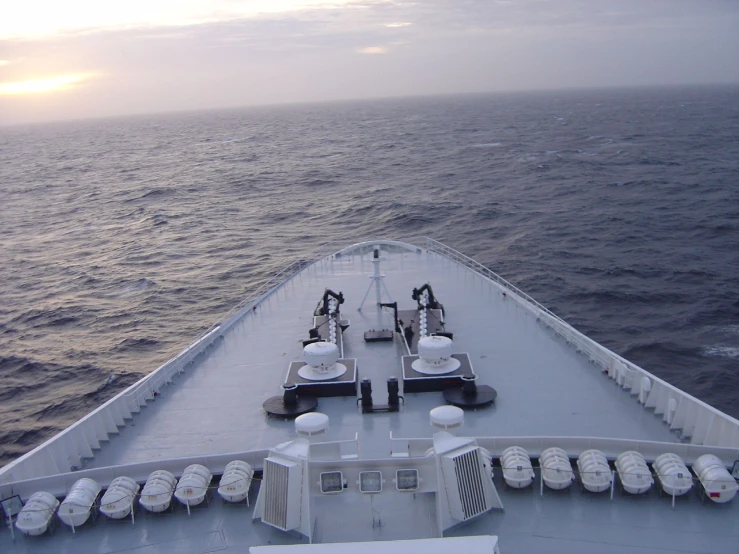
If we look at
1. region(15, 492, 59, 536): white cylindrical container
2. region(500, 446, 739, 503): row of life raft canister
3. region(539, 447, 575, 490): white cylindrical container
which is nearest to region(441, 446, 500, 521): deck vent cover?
region(500, 446, 739, 503): row of life raft canister

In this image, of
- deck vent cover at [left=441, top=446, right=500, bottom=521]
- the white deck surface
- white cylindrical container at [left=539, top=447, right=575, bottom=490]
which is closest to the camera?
deck vent cover at [left=441, top=446, right=500, bottom=521]

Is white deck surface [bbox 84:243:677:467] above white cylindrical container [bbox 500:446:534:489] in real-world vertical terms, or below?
below

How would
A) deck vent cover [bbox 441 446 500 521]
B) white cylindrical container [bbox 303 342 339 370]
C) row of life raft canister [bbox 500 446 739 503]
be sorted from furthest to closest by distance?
white cylindrical container [bbox 303 342 339 370]
row of life raft canister [bbox 500 446 739 503]
deck vent cover [bbox 441 446 500 521]

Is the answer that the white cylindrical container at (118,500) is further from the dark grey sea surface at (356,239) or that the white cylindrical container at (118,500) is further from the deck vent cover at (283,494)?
the dark grey sea surface at (356,239)

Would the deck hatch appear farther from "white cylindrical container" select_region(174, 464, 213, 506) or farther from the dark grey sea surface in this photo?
the dark grey sea surface

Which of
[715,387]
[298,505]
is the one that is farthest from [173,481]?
[715,387]

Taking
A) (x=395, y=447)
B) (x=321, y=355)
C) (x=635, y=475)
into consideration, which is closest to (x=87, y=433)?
(x=321, y=355)

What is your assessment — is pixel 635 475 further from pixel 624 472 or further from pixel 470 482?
pixel 470 482

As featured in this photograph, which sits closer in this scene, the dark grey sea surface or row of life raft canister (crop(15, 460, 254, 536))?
row of life raft canister (crop(15, 460, 254, 536))
